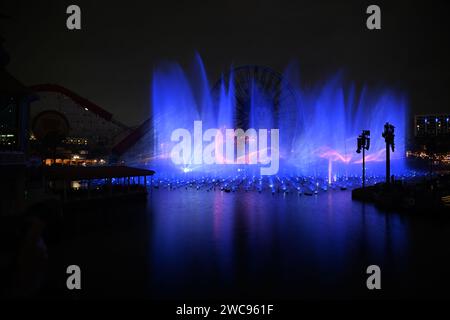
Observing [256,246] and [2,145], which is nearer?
[256,246]

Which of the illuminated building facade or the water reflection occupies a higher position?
the illuminated building facade

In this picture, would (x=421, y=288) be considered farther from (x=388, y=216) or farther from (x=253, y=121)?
(x=253, y=121)

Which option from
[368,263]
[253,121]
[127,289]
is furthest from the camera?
[253,121]

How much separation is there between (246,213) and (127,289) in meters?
14.6

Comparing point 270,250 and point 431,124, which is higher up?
point 431,124

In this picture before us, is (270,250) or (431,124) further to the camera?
(431,124)

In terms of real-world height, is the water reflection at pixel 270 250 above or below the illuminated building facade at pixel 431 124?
below

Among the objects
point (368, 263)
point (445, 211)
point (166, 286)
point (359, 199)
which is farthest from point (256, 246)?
point (359, 199)

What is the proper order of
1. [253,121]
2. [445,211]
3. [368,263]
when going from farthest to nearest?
[253,121] → [445,211] → [368,263]

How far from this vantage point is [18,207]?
56.6 feet

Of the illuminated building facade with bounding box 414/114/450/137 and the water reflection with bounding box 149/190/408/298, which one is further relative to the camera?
the illuminated building facade with bounding box 414/114/450/137

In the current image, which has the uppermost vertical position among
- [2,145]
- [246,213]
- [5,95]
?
[5,95]

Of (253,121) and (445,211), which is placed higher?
(253,121)

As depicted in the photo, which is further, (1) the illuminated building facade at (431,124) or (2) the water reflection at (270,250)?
(1) the illuminated building facade at (431,124)
